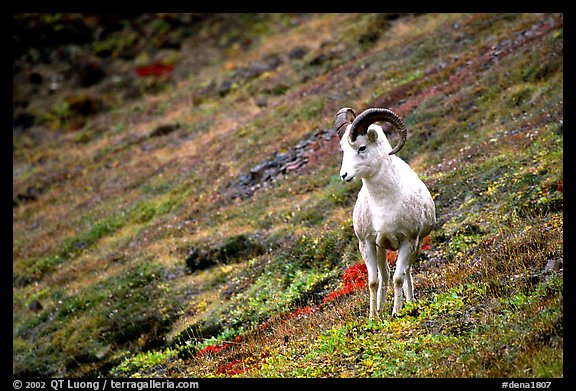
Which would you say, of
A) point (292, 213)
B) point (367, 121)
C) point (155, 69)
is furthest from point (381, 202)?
point (155, 69)

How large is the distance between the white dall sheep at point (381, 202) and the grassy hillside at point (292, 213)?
2.94ft

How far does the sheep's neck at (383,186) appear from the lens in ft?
36.9

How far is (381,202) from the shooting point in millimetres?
A: 11281

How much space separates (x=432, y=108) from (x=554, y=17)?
9.14m

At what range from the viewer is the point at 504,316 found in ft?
31.9

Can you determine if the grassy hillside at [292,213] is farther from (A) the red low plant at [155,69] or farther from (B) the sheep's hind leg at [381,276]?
(A) the red low plant at [155,69]

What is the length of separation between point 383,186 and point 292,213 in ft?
35.6

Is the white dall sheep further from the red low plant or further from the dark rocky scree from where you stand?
the red low plant

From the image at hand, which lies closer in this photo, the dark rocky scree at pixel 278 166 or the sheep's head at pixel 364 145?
the sheep's head at pixel 364 145

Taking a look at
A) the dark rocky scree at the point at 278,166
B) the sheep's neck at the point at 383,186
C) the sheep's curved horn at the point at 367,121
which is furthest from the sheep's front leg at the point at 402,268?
the dark rocky scree at the point at 278,166

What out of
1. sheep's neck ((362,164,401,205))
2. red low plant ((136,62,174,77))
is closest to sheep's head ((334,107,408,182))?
sheep's neck ((362,164,401,205))

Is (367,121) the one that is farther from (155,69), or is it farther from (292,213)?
(155,69)

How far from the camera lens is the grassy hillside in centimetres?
1090

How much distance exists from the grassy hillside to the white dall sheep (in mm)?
895
